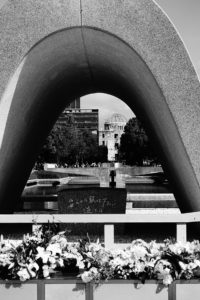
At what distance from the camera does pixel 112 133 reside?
181 meters

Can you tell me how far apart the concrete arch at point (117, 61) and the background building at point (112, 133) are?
147 meters

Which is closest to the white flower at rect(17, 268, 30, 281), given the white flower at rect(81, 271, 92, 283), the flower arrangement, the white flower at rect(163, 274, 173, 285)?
the flower arrangement

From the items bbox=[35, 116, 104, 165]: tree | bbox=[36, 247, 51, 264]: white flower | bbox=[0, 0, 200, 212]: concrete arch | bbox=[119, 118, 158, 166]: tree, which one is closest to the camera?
bbox=[36, 247, 51, 264]: white flower

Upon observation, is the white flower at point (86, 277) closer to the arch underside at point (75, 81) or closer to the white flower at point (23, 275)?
the white flower at point (23, 275)

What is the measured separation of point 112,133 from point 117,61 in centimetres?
17074

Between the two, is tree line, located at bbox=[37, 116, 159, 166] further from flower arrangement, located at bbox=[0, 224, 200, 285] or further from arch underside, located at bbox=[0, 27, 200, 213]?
flower arrangement, located at bbox=[0, 224, 200, 285]

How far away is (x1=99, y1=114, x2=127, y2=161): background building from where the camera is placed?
166875 mm

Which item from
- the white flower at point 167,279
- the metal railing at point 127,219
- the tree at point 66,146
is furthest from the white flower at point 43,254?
the tree at point 66,146

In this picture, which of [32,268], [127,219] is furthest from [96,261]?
[127,219]

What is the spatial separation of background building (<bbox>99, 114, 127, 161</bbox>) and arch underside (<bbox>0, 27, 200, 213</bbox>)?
14582 cm

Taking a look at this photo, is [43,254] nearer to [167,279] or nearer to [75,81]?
[167,279]

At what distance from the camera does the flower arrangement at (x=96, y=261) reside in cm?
433

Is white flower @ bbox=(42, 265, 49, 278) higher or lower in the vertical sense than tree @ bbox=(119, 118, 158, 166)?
lower

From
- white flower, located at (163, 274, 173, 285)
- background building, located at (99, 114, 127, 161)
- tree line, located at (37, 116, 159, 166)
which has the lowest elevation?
white flower, located at (163, 274, 173, 285)
